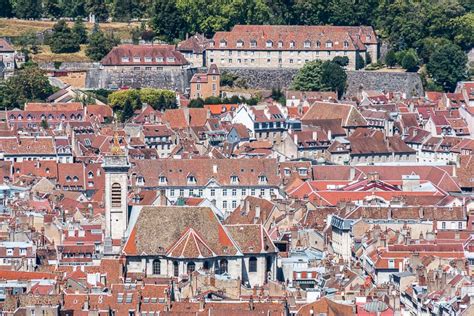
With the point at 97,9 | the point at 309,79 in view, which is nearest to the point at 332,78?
the point at 309,79

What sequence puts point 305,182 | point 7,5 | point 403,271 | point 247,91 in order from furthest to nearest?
point 7,5
point 247,91
point 305,182
point 403,271

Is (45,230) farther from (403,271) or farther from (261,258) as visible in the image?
(403,271)

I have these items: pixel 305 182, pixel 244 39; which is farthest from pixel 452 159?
pixel 244 39

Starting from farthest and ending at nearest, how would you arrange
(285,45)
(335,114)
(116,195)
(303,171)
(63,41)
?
(285,45)
(63,41)
(335,114)
(303,171)
(116,195)

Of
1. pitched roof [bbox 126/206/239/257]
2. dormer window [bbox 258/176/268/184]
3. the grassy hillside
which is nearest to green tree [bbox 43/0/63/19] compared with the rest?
the grassy hillside

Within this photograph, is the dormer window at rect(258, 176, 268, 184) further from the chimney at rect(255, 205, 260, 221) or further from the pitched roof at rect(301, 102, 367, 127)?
the pitched roof at rect(301, 102, 367, 127)

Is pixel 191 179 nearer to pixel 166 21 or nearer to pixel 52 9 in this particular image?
pixel 166 21
